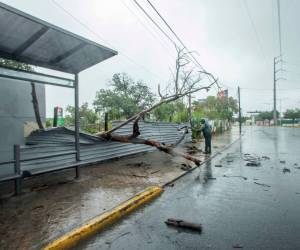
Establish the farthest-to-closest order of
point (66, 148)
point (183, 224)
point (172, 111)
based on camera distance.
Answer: point (172, 111)
point (66, 148)
point (183, 224)

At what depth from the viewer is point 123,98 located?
29109mm

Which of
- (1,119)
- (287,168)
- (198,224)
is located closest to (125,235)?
(198,224)

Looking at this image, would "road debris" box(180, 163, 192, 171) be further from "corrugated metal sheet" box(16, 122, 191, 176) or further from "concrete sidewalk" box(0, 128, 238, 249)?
"corrugated metal sheet" box(16, 122, 191, 176)

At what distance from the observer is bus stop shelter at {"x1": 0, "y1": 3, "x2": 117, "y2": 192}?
4925 millimetres

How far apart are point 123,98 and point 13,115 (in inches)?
860

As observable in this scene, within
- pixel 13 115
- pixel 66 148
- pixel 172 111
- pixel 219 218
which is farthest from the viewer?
pixel 172 111

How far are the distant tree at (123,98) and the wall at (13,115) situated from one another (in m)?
15.7

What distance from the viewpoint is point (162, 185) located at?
6531mm

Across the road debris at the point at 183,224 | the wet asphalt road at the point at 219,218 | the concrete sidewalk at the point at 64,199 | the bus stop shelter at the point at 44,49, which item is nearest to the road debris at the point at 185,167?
the concrete sidewalk at the point at 64,199

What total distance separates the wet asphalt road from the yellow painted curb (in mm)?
156

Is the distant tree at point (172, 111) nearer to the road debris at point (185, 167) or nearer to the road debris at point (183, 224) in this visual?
the road debris at point (185, 167)

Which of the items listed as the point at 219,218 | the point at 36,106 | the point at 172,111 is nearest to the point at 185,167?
the point at 219,218

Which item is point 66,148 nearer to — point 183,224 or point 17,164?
point 17,164

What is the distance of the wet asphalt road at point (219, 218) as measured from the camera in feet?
11.2
